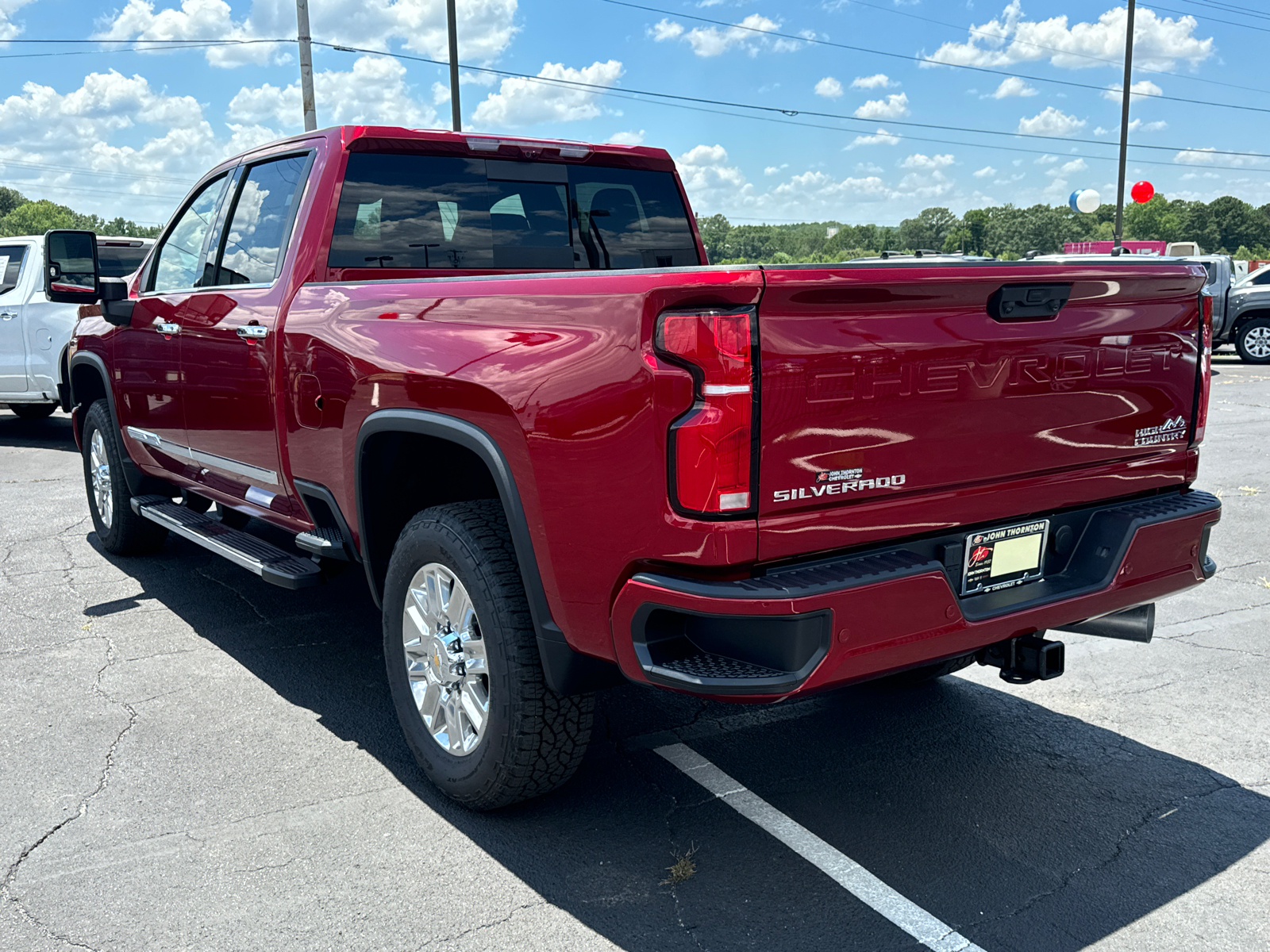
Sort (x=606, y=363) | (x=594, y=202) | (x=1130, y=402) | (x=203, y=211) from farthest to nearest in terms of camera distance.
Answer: (x=203, y=211) → (x=594, y=202) → (x=1130, y=402) → (x=606, y=363)

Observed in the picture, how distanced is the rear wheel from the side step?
850 cm

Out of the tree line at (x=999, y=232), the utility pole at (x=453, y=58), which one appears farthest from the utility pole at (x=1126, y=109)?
the utility pole at (x=453, y=58)

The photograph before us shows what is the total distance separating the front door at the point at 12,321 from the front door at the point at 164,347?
656 cm

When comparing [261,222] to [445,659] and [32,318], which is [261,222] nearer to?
[445,659]

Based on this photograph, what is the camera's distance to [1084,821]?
331 centimetres

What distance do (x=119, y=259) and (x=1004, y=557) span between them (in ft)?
34.3

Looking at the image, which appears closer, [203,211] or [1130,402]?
[1130,402]

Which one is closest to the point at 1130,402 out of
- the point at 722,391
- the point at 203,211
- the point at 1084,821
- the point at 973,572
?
the point at 973,572

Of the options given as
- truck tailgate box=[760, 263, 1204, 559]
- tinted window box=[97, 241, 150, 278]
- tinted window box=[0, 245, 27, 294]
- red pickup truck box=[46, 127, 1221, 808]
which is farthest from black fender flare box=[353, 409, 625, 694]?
tinted window box=[0, 245, 27, 294]

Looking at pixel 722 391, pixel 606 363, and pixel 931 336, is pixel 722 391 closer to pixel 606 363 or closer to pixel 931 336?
pixel 606 363

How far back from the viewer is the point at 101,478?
6480mm

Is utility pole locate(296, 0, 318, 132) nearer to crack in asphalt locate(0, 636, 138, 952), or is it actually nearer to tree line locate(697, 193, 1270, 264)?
tree line locate(697, 193, 1270, 264)

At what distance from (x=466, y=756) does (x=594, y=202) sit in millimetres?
2537

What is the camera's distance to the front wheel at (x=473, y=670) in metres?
3.07
